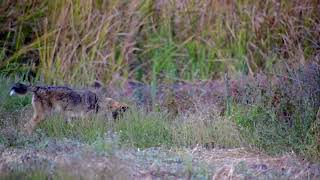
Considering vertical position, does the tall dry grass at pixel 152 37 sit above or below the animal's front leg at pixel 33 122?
above

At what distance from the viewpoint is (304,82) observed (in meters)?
9.09

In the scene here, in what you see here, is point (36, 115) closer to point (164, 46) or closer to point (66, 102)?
point (66, 102)

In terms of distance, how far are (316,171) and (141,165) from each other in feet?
5.36

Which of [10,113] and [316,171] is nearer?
[316,171]

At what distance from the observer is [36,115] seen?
9.63m

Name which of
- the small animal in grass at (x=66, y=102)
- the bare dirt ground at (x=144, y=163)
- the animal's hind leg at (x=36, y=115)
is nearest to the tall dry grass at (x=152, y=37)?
the small animal in grass at (x=66, y=102)

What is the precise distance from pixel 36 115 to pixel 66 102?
477 mm

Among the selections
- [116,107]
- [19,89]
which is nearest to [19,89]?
[19,89]

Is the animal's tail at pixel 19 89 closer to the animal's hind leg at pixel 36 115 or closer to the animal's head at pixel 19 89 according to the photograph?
the animal's head at pixel 19 89

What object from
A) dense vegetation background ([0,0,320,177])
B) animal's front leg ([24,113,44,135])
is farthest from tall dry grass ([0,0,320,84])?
animal's front leg ([24,113,44,135])

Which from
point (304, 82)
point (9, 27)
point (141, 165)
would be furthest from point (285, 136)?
point (9, 27)

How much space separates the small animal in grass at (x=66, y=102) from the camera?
9.70 meters

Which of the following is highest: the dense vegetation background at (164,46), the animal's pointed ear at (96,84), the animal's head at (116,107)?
the dense vegetation background at (164,46)

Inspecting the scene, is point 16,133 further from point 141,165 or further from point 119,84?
point 119,84
